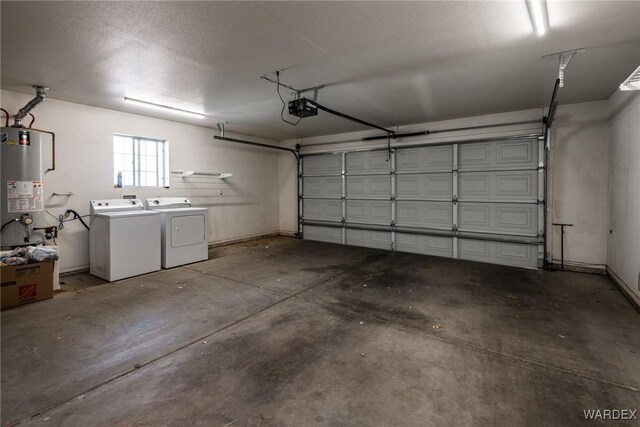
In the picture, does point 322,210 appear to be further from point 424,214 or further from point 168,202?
point 168,202

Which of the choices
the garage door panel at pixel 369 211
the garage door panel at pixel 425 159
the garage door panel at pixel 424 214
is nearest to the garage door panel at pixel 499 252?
the garage door panel at pixel 424 214

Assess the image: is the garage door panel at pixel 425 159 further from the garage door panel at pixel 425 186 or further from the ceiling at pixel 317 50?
the ceiling at pixel 317 50

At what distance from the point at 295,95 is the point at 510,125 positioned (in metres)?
3.76

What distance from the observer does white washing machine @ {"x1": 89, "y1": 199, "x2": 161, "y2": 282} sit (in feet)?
13.7

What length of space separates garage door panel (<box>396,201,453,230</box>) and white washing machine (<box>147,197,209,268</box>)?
3.94 meters

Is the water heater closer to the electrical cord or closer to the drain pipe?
the drain pipe

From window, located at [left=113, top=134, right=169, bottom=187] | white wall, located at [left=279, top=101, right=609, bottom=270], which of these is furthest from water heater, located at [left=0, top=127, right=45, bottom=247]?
white wall, located at [left=279, top=101, right=609, bottom=270]

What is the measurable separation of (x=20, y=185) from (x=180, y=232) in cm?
201

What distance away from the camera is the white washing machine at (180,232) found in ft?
15.9

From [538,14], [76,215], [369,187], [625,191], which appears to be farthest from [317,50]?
[76,215]

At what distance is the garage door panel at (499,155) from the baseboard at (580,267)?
5.39 ft

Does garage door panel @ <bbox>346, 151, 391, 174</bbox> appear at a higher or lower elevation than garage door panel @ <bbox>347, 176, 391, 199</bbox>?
higher

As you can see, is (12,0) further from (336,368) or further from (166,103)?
(336,368)

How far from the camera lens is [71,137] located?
447 centimetres
